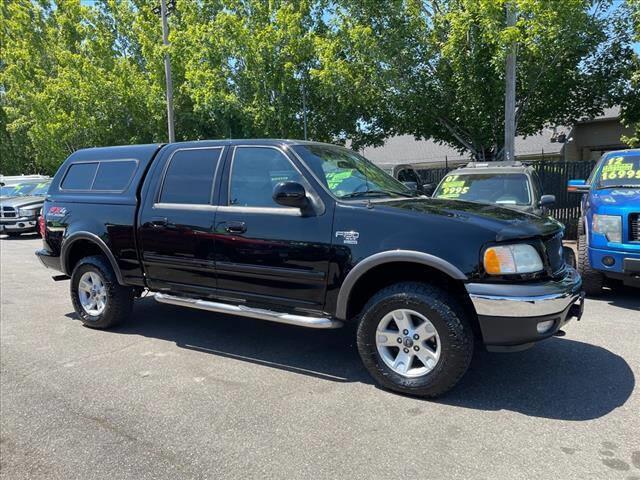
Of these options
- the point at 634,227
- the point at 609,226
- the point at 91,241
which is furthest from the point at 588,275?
the point at 91,241

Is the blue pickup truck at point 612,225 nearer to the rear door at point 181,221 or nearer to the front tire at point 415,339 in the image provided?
the front tire at point 415,339

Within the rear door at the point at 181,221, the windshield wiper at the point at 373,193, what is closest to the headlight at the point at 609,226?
the windshield wiper at the point at 373,193

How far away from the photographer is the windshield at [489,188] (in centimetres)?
782

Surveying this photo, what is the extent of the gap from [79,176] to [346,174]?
10.8 ft

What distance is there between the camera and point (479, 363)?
14.7 ft

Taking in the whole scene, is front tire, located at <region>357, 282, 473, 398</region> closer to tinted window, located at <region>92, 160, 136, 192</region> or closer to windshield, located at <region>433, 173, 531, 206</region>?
tinted window, located at <region>92, 160, 136, 192</region>

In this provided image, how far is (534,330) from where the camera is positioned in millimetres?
3525

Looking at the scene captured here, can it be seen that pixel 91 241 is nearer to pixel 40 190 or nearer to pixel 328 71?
pixel 328 71

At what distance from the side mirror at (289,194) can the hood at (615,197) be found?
4.18 m

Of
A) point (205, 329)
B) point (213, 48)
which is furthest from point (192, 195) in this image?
point (213, 48)

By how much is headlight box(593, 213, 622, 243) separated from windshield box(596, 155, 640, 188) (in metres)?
0.85

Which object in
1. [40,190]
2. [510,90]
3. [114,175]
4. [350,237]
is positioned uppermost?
[510,90]

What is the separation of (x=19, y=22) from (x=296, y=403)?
2863 cm

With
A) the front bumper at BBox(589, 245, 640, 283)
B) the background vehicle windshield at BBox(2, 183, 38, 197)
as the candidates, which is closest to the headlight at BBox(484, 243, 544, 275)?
the front bumper at BBox(589, 245, 640, 283)
